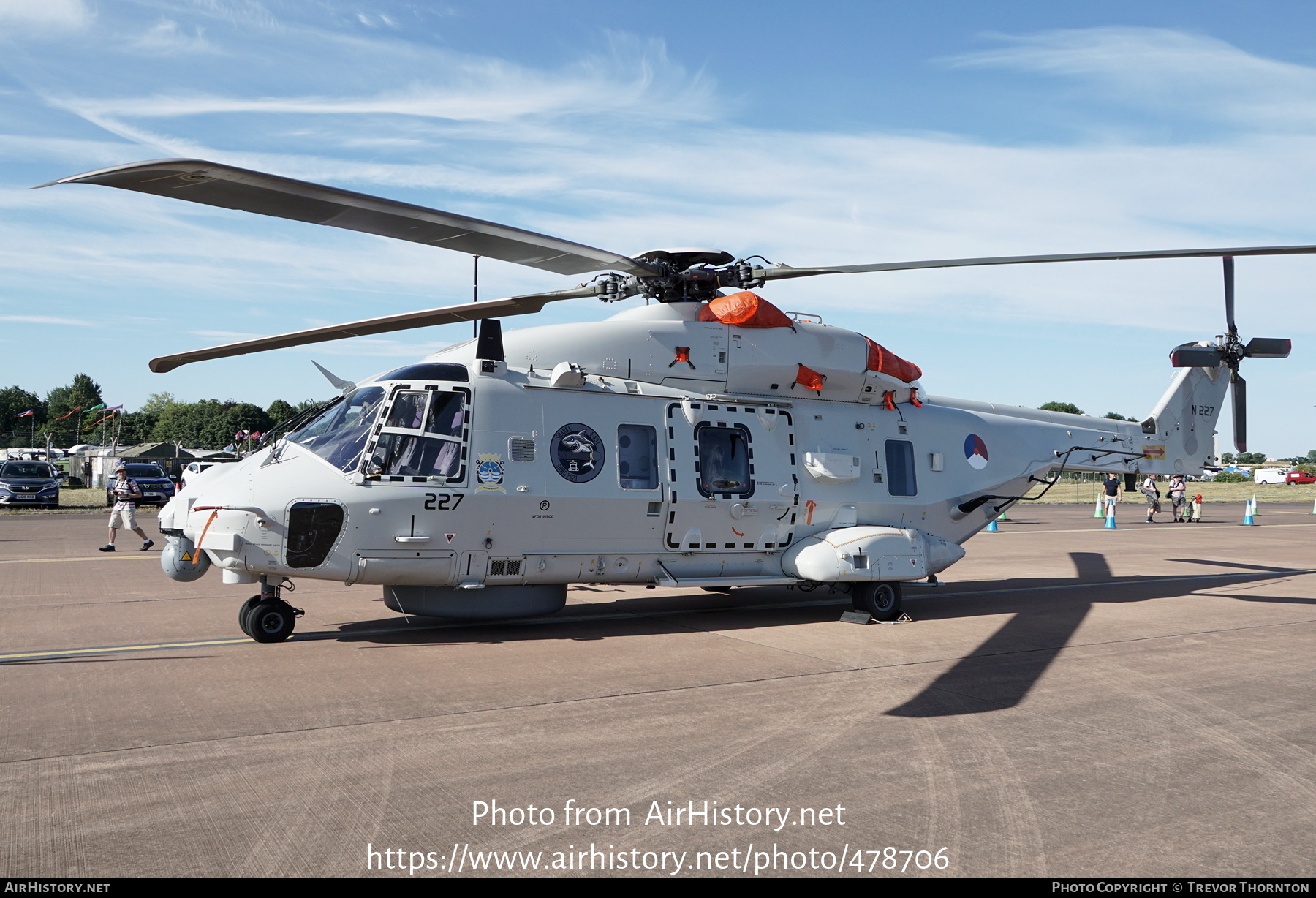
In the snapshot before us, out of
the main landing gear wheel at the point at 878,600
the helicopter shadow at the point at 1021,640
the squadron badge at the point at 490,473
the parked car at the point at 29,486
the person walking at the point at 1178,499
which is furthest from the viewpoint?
the person walking at the point at 1178,499

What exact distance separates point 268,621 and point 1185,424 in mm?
13876

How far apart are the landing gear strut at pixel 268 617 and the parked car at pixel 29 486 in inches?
1141

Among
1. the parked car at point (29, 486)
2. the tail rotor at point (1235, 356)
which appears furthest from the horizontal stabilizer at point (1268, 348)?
the parked car at point (29, 486)

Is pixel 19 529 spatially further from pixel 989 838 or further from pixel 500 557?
pixel 989 838

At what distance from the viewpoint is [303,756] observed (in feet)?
18.3

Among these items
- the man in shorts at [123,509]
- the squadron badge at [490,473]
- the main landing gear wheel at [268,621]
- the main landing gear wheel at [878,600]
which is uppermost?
the squadron badge at [490,473]

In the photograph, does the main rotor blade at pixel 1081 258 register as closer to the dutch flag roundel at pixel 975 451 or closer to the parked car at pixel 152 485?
the dutch flag roundel at pixel 975 451

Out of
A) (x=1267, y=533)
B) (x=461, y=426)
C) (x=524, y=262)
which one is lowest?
(x=1267, y=533)

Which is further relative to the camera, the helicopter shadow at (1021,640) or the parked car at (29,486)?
the parked car at (29,486)

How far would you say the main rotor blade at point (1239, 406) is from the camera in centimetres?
1420

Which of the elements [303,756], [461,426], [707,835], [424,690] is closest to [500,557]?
[461,426]

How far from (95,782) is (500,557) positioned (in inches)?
186

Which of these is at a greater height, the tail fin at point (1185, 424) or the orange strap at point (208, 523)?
the tail fin at point (1185, 424)

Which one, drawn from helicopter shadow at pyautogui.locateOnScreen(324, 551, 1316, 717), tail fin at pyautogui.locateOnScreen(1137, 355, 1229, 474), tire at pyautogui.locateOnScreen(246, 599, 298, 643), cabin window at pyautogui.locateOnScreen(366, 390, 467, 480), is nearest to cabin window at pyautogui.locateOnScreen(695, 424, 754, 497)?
helicopter shadow at pyautogui.locateOnScreen(324, 551, 1316, 717)
